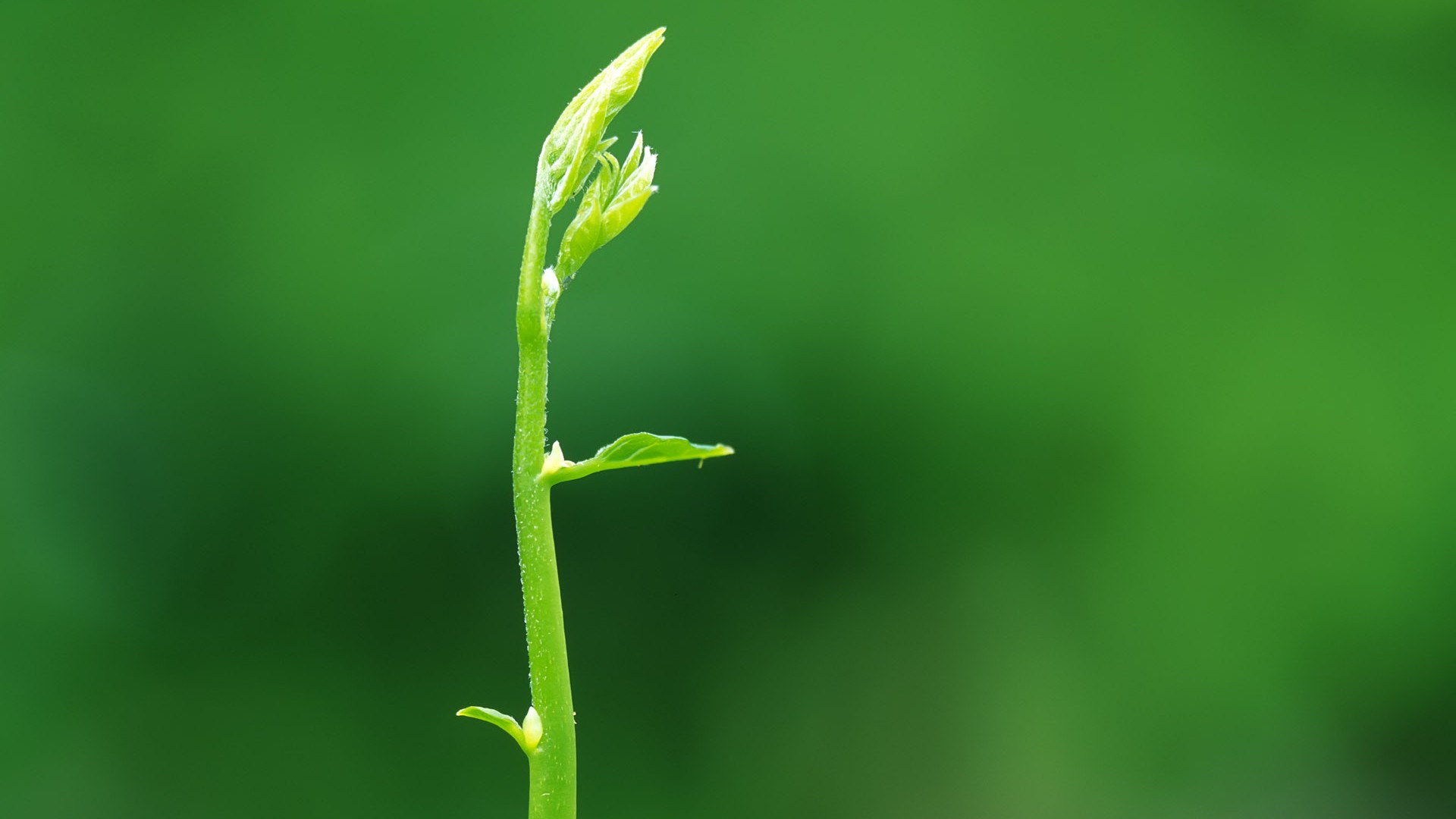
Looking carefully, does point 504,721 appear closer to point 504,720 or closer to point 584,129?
point 504,720

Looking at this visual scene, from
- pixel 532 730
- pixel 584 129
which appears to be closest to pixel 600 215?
pixel 584 129

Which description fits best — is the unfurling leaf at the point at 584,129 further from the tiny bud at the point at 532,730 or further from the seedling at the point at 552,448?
the tiny bud at the point at 532,730

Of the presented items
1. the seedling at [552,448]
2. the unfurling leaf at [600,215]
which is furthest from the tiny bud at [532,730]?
the unfurling leaf at [600,215]

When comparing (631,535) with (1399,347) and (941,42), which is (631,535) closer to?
(941,42)

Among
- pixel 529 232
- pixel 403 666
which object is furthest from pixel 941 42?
pixel 529 232

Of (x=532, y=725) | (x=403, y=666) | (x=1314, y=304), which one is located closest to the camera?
(x=532, y=725)

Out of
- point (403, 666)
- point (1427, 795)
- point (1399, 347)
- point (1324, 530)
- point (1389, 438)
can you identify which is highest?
point (1399, 347)

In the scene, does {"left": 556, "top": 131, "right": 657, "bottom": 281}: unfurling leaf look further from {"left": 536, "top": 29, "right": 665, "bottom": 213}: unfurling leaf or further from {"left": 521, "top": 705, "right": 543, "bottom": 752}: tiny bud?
{"left": 521, "top": 705, "right": 543, "bottom": 752}: tiny bud

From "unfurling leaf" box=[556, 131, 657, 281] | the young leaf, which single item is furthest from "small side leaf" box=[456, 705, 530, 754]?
"unfurling leaf" box=[556, 131, 657, 281]
